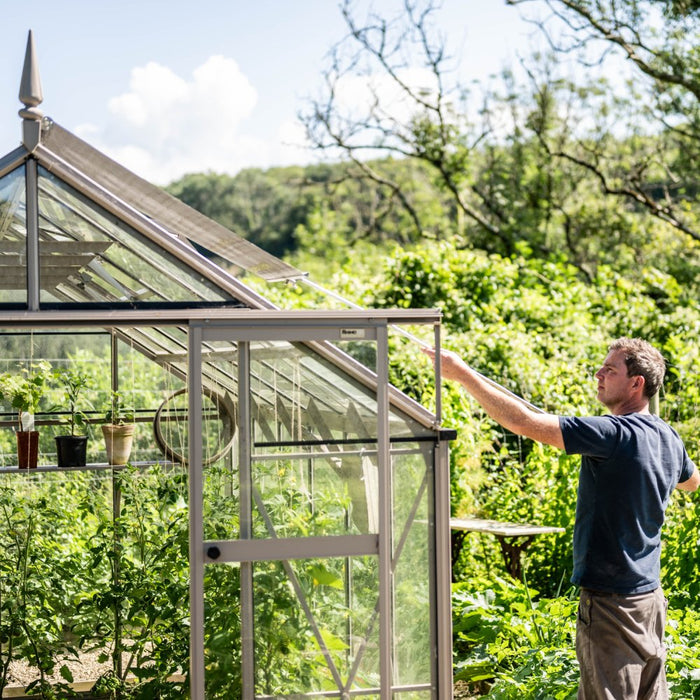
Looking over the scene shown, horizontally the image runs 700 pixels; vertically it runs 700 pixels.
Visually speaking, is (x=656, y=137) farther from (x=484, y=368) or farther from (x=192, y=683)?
(x=192, y=683)

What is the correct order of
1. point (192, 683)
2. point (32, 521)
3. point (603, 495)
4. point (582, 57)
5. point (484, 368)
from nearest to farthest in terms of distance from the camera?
1. point (603, 495)
2. point (192, 683)
3. point (32, 521)
4. point (484, 368)
5. point (582, 57)

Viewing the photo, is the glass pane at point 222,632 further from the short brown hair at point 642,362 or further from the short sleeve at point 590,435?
the short brown hair at point 642,362

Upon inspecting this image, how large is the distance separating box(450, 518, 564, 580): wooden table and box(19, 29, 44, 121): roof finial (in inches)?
145

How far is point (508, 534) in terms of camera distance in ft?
19.3

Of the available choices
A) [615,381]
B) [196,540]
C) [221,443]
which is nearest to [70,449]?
[221,443]

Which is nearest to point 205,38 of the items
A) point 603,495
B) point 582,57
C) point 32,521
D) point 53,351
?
point 582,57

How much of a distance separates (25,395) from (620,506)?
135 inches

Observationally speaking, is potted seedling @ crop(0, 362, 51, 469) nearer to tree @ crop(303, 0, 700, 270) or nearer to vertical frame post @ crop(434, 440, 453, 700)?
vertical frame post @ crop(434, 440, 453, 700)

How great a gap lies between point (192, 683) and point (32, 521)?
1.45 m

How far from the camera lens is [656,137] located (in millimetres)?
14383

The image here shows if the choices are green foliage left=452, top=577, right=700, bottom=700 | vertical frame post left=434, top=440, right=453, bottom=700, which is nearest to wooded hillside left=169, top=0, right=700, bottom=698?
green foliage left=452, top=577, right=700, bottom=700

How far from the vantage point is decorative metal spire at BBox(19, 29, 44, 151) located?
389 cm

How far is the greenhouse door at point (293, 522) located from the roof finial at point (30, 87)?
1169mm

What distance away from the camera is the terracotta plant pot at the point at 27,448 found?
5445 mm
